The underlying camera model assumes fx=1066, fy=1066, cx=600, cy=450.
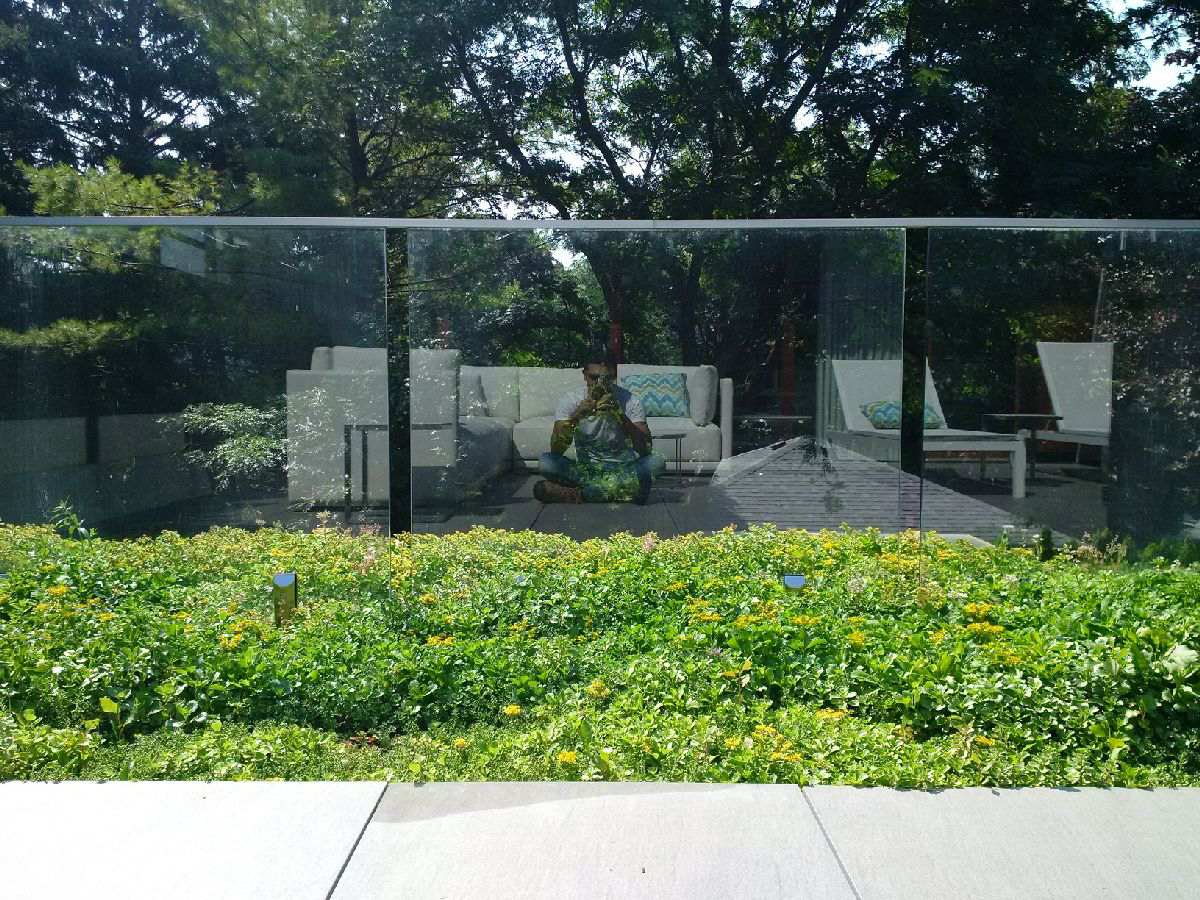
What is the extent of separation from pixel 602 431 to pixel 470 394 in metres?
0.79

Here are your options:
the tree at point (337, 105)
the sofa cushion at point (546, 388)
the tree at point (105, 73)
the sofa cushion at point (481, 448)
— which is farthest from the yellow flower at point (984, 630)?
the tree at point (105, 73)

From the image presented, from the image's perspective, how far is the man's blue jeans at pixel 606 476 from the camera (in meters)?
6.20

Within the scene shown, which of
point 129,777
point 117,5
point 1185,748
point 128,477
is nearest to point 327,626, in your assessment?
point 129,777

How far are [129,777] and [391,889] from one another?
4.28ft

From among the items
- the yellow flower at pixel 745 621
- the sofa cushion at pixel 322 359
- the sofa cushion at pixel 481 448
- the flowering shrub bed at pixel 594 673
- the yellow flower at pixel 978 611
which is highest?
the sofa cushion at pixel 322 359

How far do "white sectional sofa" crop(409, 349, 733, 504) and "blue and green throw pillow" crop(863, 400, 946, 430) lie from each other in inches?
32.2

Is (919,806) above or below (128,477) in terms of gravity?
below

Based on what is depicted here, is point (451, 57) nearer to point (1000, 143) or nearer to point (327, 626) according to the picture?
point (1000, 143)

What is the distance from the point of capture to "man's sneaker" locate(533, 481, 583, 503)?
620cm

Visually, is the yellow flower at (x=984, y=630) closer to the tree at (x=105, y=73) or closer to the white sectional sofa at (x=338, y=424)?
the white sectional sofa at (x=338, y=424)

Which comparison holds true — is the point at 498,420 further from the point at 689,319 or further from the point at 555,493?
the point at 689,319

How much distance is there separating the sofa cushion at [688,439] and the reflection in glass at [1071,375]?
1238 mm

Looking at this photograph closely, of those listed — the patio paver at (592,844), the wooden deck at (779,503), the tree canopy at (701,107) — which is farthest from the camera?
the tree canopy at (701,107)

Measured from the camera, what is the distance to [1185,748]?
387 cm
